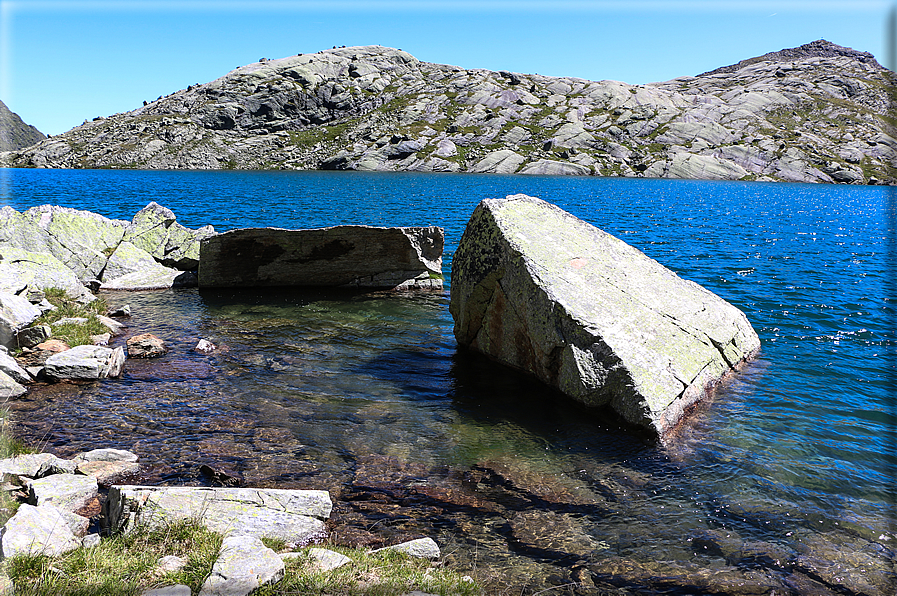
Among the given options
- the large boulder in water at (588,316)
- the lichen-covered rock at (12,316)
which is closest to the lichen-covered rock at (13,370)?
the lichen-covered rock at (12,316)

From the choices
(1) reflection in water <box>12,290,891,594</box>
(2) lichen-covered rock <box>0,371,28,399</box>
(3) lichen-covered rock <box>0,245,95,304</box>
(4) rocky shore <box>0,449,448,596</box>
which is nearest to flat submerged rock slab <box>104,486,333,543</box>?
(4) rocky shore <box>0,449,448,596</box>

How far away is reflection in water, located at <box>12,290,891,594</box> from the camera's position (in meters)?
7.03

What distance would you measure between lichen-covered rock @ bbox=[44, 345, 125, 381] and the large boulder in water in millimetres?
8738

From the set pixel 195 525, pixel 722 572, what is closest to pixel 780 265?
pixel 722 572

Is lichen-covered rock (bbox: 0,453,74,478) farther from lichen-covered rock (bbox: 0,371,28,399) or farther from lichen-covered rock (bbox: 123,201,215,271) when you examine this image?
lichen-covered rock (bbox: 123,201,215,271)

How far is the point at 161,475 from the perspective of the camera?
844 cm

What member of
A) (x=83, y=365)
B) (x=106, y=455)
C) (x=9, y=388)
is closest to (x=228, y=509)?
(x=106, y=455)

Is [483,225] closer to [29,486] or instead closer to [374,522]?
[374,522]

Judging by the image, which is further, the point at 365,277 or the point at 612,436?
the point at 365,277

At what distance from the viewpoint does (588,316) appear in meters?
11.4

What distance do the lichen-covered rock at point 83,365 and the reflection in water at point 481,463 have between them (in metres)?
0.38

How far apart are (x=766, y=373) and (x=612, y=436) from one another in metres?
6.02

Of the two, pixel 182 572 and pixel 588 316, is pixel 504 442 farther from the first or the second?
pixel 182 572

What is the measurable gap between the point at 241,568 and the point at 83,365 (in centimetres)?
924
